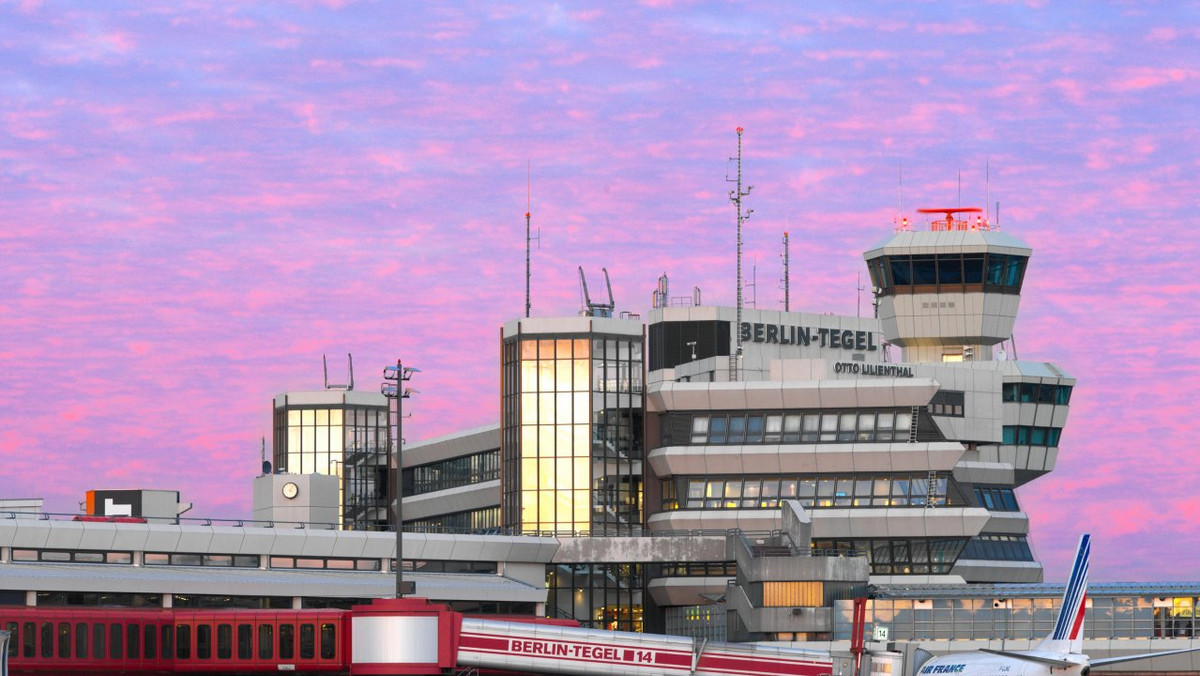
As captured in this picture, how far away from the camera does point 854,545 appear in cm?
13800

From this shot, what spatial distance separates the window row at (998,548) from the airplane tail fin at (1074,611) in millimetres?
50720

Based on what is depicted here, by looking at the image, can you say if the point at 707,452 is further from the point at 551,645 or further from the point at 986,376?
the point at 551,645

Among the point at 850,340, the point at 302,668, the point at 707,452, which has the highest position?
the point at 850,340

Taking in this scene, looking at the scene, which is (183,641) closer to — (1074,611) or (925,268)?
(1074,611)

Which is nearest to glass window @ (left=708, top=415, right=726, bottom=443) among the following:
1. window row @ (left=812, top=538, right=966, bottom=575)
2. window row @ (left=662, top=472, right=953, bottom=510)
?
window row @ (left=662, top=472, right=953, bottom=510)

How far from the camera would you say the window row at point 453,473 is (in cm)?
16696

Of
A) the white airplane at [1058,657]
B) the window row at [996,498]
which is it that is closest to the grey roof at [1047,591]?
the white airplane at [1058,657]

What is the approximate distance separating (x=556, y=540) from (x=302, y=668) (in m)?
38.3

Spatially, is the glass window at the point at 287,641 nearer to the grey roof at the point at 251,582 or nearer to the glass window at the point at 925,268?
the grey roof at the point at 251,582

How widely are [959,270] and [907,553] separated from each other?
99.8 feet

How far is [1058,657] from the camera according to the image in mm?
86125

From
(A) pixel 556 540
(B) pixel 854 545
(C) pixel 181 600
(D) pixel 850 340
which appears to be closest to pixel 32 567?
(C) pixel 181 600

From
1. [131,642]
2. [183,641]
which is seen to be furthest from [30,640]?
[183,641]

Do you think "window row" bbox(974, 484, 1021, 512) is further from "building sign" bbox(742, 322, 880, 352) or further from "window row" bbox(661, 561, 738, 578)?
"building sign" bbox(742, 322, 880, 352)
